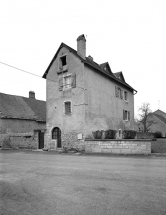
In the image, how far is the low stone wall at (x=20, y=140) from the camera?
2225 cm

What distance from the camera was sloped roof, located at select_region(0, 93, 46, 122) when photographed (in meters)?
27.3

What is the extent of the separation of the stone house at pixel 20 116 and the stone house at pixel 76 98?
121 inches

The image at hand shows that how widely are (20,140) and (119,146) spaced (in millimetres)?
12732

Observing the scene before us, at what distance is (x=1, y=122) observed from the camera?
25.7 meters

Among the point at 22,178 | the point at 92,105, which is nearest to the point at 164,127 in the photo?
the point at 92,105

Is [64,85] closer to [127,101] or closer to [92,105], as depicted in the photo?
[92,105]

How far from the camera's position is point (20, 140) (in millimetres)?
23172

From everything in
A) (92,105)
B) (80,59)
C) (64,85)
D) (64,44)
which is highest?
(64,44)

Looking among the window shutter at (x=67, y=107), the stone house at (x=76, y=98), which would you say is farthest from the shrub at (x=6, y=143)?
the window shutter at (x=67, y=107)

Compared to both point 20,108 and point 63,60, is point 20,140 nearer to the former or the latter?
point 20,108

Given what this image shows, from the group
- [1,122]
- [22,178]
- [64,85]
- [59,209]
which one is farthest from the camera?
[1,122]

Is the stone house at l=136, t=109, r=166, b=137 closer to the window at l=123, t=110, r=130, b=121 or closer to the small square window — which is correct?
the window at l=123, t=110, r=130, b=121

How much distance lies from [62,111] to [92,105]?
3.31 metres

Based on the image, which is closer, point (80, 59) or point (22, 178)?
point (22, 178)
